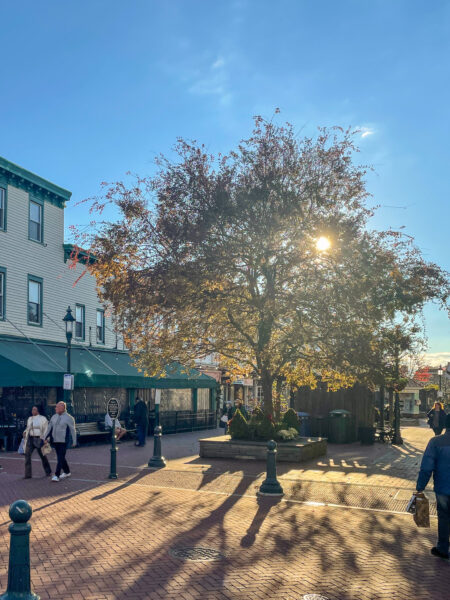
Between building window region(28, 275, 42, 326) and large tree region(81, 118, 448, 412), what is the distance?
778 centimetres

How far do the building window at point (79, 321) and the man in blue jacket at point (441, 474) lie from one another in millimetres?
22552

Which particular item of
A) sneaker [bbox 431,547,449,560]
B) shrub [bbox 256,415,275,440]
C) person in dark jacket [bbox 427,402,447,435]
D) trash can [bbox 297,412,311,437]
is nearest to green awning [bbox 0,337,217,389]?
shrub [bbox 256,415,275,440]

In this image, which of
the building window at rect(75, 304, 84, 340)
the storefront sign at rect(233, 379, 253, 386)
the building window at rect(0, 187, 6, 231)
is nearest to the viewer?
the building window at rect(0, 187, 6, 231)

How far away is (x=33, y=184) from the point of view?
25.1 metres

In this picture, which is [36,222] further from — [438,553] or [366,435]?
[438,553]

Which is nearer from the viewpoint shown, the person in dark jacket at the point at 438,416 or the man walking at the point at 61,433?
the man walking at the point at 61,433

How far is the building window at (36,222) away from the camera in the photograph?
2536 cm

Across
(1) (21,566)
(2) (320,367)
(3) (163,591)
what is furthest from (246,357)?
(1) (21,566)

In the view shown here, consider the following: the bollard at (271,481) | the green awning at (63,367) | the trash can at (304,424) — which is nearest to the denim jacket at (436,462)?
the bollard at (271,481)

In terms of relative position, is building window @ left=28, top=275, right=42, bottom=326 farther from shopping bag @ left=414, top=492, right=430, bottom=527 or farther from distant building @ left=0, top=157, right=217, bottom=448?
shopping bag @ left=414, top=492, right=430, bottom=527

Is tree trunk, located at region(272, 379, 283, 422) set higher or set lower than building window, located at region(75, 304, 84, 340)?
lower

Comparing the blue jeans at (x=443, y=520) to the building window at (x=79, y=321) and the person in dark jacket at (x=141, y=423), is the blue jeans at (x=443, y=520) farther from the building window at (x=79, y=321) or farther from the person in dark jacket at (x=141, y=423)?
the building window at (x=79, y=321)

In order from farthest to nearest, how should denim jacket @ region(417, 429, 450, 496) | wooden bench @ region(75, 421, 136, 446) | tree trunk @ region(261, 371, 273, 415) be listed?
wooden bench @ region(75, 421, 136, 446)
tree trunk @ region(261, 371, 273, 415)
denim jacket @ region(417, 429, 450, 496)

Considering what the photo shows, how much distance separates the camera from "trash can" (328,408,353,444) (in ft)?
78.6
